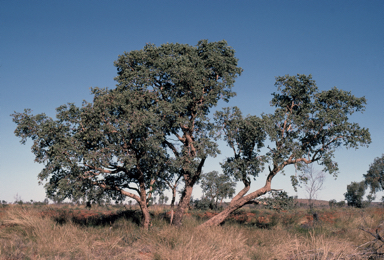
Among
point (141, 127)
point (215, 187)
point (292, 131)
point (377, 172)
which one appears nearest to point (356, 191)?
point (377, 172)

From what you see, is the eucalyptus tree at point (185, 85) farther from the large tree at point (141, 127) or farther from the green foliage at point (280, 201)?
the green foliage at point (280, 201)

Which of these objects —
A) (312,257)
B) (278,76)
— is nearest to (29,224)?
(312,257)

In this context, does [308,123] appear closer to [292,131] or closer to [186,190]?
[292,131]

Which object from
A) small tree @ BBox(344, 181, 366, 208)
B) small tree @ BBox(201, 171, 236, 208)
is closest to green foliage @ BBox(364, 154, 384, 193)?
small tree @ BBox(344, 181, 366, 208)

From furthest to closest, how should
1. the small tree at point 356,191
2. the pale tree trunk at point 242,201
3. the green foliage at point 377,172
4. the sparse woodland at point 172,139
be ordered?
the small tree at point 356,191, the green foliage at point 377,172, the pale tree trunk at point 242,201, the sparse woodland at point 172,139

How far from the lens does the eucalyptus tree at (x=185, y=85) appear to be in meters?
16.7

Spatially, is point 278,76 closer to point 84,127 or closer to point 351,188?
point 84,127

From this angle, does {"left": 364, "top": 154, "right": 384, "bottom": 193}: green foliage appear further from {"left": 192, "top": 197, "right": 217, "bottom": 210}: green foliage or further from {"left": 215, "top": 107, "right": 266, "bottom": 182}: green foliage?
{"left": 215, "top": 107, "right": 266, "bottom": 182}: green foliage

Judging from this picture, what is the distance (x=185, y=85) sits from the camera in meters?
17.5

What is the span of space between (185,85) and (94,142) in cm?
617

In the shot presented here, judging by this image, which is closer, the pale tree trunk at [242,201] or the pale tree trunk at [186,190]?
the pale tree trunk at [186,190]

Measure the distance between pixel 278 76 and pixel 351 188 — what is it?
52.3 meters

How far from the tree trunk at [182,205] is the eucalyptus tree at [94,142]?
1.87m

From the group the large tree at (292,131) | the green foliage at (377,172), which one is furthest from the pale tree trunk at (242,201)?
the green foliage at (377,172)
